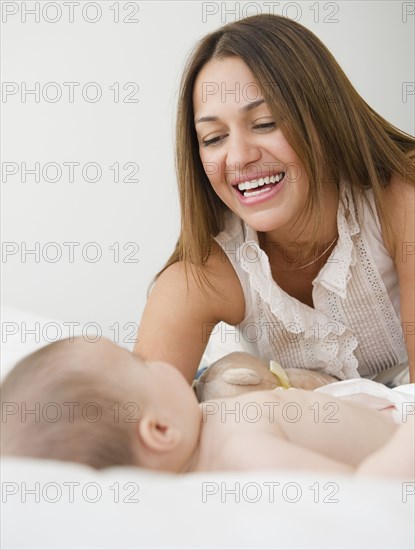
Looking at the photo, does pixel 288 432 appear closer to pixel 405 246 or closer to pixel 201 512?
pixel 201 512

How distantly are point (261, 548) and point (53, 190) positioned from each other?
7.55ft

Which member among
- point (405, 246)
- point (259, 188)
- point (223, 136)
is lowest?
point (405, 246)

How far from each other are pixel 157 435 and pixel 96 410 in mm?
85

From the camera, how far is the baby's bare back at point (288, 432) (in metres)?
0.90

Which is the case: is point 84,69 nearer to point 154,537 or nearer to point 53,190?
point 53,190

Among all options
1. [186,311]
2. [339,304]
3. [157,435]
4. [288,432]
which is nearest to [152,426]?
[157,435]

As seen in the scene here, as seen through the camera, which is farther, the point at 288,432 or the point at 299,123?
the point at 299,123

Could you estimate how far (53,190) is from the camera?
2842 mm

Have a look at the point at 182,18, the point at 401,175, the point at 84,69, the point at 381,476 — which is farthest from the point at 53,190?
the point at 381,476

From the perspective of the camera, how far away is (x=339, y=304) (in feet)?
5.43

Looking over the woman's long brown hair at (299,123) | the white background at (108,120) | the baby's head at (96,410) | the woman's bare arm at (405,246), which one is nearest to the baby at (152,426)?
the baby's head at (96,410)

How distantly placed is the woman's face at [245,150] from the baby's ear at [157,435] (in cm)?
65

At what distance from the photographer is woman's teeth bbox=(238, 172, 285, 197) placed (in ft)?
5.02

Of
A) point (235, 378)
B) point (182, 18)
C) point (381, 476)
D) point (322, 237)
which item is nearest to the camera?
point (381, 476)
